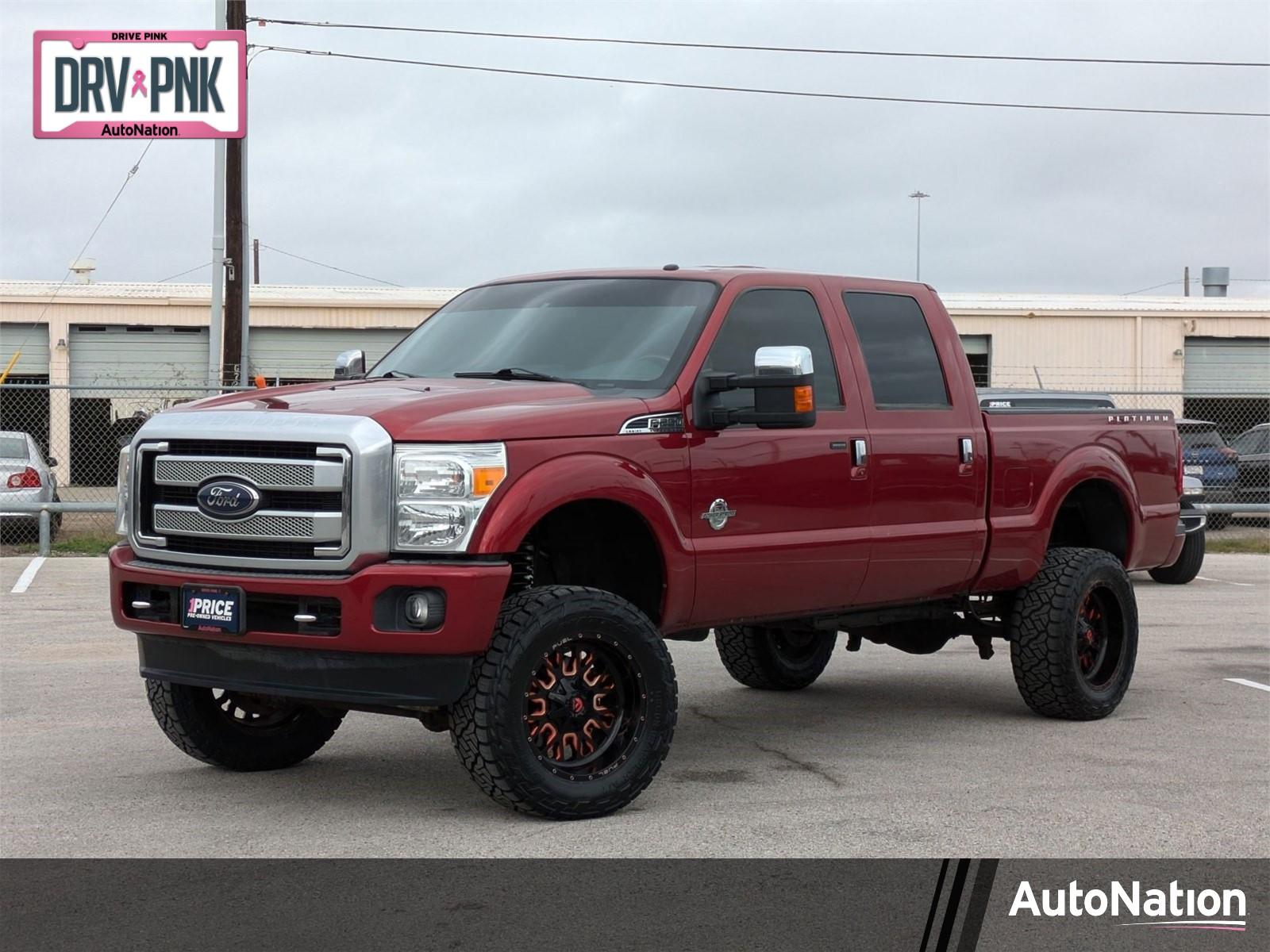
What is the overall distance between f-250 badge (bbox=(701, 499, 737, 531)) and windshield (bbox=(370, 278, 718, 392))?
53cm

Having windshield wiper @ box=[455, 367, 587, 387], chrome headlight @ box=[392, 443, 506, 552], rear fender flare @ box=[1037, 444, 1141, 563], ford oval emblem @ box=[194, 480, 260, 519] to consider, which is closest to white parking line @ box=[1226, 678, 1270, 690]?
rear fender flare @ box=[1037, 444, 1141, 563]

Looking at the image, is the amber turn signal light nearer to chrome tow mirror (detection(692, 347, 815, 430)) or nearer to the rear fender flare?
chrome tow mirror (detection(692, 347, 815, 430))

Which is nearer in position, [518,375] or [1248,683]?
[518,375]

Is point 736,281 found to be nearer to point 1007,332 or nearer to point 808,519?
point 808,519

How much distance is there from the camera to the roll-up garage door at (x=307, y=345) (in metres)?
36.5

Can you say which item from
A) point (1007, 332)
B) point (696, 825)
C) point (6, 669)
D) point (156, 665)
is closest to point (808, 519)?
point (696, 825)

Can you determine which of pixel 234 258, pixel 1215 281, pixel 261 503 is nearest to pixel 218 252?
pixel 234 258

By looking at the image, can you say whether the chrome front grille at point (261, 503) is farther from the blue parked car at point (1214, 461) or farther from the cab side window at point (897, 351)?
the blue parked car at point (1214, 461)

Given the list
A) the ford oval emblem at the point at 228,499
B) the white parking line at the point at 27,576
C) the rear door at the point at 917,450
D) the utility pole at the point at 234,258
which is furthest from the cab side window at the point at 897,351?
the utility pole at the point at 234,258

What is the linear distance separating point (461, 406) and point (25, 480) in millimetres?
13162

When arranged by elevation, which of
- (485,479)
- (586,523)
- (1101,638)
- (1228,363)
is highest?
(1228,363)

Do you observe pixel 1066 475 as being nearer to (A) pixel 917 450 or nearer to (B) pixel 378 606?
(A) pixel 917 450

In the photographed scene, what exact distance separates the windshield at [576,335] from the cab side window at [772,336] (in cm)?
15

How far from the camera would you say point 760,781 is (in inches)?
279
